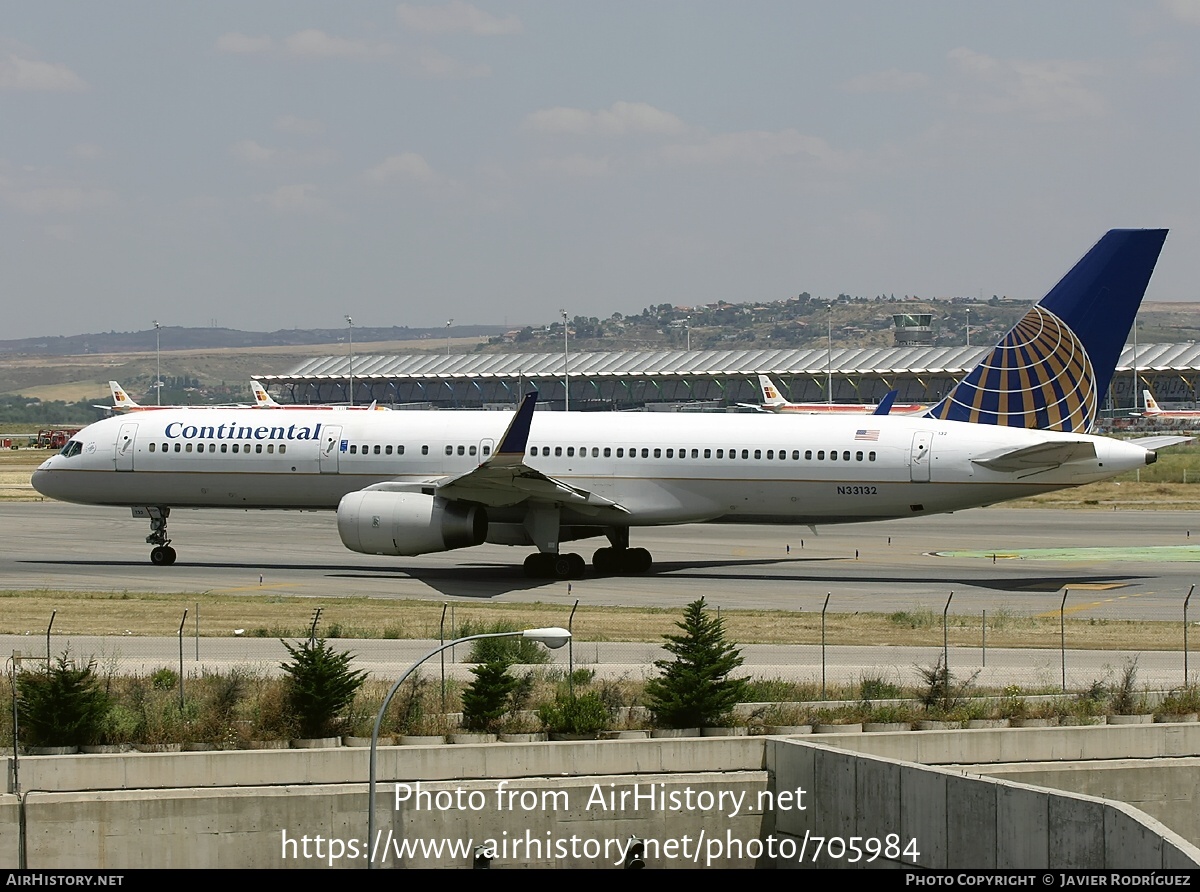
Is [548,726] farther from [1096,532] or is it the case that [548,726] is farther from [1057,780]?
[1096,532]

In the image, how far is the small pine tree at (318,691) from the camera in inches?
980

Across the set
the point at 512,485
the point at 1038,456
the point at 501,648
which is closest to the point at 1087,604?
the point at 1038,456

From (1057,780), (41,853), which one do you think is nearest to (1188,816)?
(1057,780)

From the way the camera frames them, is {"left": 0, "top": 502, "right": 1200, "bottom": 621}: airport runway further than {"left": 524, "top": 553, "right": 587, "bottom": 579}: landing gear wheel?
No

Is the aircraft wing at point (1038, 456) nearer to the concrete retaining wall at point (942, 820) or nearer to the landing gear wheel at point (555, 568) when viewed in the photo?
the landing gear wheel at point (555, 568)

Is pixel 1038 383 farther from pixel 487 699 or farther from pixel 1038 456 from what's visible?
pixel 487 699

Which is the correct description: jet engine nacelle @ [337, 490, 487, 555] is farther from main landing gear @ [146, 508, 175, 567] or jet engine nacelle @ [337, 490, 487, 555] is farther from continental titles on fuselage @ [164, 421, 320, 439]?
main landing gear @ [146, 508, 175, 567]

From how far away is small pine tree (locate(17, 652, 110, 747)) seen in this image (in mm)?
24344

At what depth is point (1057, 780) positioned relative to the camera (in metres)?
24.3

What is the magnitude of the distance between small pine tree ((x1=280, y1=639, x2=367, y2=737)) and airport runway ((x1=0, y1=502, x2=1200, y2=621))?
48.6 feet

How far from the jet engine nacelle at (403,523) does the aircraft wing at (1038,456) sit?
13.9 m

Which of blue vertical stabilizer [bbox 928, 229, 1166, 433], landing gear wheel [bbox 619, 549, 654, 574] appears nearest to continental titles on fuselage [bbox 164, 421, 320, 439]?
landing gear wheel [bbox 619, 549, 654, 574]

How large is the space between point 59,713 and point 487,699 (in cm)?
668
